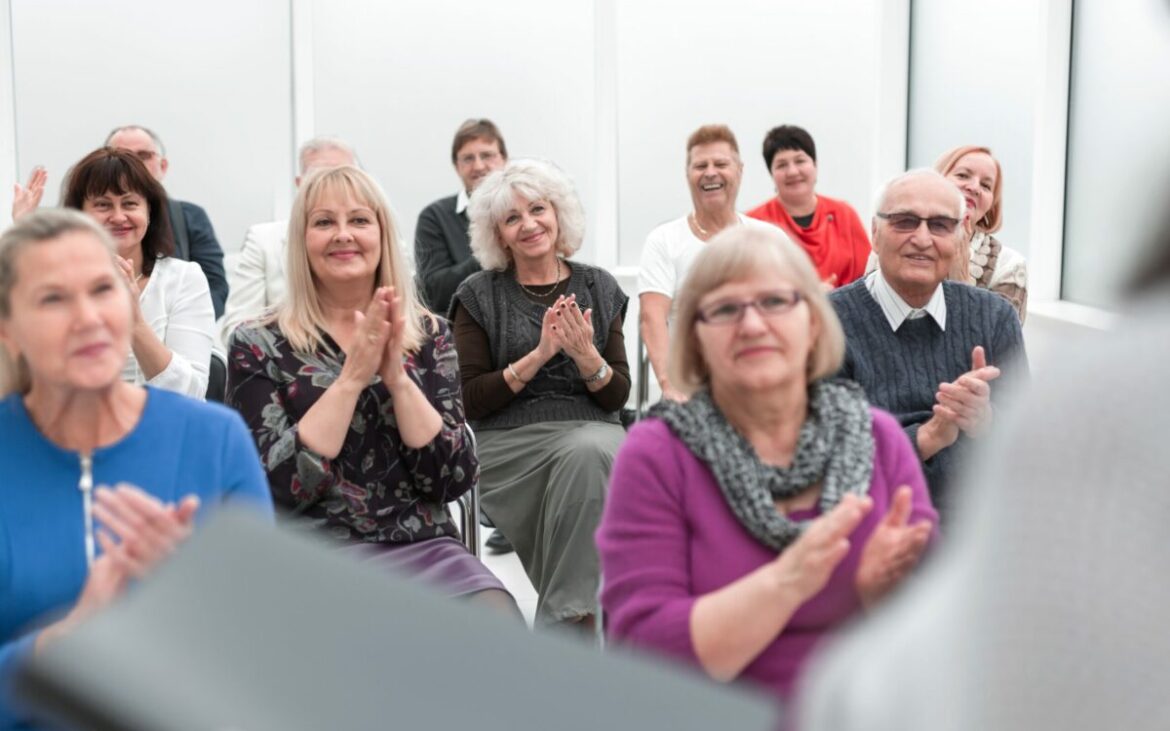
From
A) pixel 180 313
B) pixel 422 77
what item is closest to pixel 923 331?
pixel 180 313

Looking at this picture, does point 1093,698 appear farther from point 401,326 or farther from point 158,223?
point 158,223

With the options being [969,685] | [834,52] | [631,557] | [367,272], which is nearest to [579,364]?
[367,272]

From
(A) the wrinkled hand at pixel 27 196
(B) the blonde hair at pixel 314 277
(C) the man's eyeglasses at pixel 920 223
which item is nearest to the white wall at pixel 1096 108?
(C) the man's eyeglasses at pixel 920 223

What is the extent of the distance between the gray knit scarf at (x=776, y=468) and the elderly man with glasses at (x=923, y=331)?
82 cm

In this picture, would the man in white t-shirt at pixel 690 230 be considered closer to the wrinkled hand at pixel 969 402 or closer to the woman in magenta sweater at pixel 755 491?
the wrinkled hand at pixel 969 402

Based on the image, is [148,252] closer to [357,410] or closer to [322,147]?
[357,410]

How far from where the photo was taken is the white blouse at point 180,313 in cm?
374

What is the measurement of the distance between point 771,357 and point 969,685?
5.52 ft

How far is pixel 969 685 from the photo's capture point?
51 cm

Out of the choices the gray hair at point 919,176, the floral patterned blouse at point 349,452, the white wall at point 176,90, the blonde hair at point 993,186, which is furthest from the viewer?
the white wall at point 176,90

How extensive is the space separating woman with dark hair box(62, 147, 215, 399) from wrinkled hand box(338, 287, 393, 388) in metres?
0.88

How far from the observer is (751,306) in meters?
2.22

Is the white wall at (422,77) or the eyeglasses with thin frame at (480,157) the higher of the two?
the white wall at (422,77)

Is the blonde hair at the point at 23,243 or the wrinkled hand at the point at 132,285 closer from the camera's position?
the blonde hair at the point at 23,243
